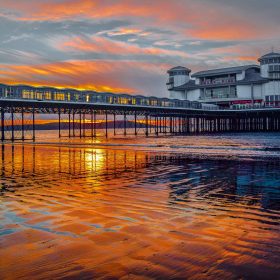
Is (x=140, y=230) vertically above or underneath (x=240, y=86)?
underneath

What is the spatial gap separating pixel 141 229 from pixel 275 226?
86.4 inches

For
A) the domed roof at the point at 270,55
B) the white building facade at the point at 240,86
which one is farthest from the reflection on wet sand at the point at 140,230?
the domed roof at the point at 270,55

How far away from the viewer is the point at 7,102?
41562mm

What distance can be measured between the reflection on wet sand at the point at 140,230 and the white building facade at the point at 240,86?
72324 millimetres

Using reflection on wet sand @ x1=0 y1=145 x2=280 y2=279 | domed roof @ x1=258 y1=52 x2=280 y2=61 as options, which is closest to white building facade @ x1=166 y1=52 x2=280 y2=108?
domed roof @ x1=258 y1=52 x2=280 y2=61

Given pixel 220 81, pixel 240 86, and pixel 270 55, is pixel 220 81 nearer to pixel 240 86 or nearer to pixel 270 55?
pixel 240 86

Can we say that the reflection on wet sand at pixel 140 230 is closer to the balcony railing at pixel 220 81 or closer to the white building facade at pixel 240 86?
the white building facade at pixel 240 86

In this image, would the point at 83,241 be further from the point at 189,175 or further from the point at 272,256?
the point at 189,175

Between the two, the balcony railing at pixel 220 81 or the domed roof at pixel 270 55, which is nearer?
the domed roof at pixel 270 55

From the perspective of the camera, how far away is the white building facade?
81688 mm

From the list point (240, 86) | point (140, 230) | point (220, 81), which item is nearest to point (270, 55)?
point (240, 86)

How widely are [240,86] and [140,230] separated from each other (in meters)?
82.8

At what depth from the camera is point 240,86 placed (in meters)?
84.6

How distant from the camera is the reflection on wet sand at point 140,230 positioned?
14.6 feet
